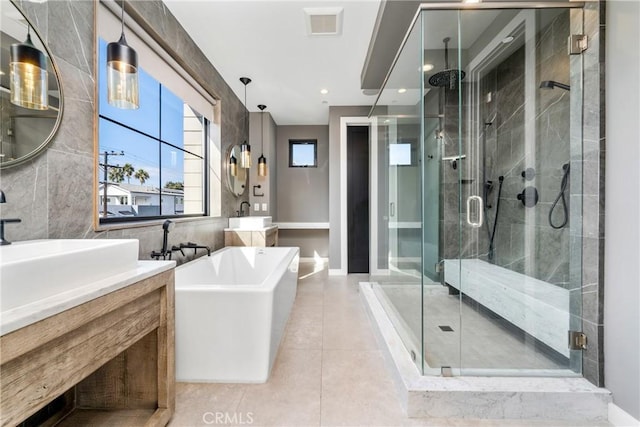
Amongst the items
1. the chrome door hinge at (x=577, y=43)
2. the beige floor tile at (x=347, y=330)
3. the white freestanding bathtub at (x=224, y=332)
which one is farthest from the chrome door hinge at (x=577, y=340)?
the white freestanding bathtub at (x=224, y=332)

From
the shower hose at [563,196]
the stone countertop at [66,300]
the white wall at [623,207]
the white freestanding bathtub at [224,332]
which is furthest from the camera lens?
the shower hose at [563,196]

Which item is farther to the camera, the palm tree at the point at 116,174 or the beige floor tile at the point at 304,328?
the beige floor tile at the point at 304,328

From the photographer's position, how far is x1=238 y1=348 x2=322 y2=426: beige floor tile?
1.34 m

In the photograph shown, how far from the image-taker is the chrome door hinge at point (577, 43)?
1442 mm

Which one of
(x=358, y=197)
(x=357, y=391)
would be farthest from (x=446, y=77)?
(x=357, y=391)

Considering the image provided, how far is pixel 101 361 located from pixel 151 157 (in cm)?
187

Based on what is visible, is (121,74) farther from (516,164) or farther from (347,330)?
(516,164)

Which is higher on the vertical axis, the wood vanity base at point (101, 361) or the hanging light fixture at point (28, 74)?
the hanging light fixture at point (28, 74)

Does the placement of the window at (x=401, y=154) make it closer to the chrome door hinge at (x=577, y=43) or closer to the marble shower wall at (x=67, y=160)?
the chrome door hinge at (x=577, y=43)

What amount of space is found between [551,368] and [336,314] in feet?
5.35

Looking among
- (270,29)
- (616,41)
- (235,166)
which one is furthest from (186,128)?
(616,41)

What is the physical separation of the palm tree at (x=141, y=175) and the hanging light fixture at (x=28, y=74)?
101 centimetres

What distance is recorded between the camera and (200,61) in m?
2.68

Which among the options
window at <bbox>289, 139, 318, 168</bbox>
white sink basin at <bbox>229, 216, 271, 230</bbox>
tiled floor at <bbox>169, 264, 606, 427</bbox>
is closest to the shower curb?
tiled floor at <bbox>169, 264, 606, 427</bbox>
